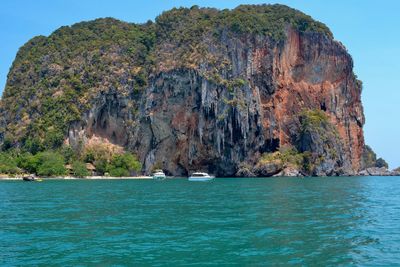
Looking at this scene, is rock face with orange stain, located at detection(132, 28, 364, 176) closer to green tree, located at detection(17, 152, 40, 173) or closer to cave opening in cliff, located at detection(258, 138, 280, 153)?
cave opening in cliff, located at detection(258, 138, 280, 153)

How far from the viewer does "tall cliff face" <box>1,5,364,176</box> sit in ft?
423

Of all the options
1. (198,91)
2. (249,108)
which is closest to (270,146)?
(249,108)

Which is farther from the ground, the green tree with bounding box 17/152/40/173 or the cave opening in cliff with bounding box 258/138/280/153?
the cave opening in cliff with bounding box 258/138/280/153

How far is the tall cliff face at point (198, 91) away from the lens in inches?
5079

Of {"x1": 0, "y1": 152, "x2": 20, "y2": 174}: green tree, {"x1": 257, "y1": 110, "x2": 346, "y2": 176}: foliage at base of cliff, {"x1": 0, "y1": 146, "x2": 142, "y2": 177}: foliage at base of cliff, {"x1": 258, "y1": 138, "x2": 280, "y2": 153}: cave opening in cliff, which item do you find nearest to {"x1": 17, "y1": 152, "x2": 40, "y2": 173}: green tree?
{"x1": 0, "y1": 146, "x2": 142, "y2": 177}: foliage at base of cliff

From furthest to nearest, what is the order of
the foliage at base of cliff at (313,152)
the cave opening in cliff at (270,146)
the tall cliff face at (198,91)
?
the cave opening in cliff at (270,146) → the foliage at base of cliff at (313,152) → the tall cliff face at (198,91)

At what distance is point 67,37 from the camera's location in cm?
15475

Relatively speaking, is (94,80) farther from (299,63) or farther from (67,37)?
(299,63)

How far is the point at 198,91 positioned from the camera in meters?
130

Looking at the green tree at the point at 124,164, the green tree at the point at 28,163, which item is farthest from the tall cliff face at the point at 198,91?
the green tree at the point at 28,163

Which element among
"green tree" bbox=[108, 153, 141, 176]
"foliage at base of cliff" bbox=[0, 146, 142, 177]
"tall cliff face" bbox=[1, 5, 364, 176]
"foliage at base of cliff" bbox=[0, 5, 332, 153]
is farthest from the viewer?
"foliage at base of cliff" bbox=[0, 5, 332, 153]

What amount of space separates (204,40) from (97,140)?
144ft

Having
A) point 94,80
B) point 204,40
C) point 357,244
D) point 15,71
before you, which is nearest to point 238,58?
point 204,40

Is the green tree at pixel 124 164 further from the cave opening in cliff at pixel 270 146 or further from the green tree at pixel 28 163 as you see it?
the cave opening in cliff at pixel 270 146
